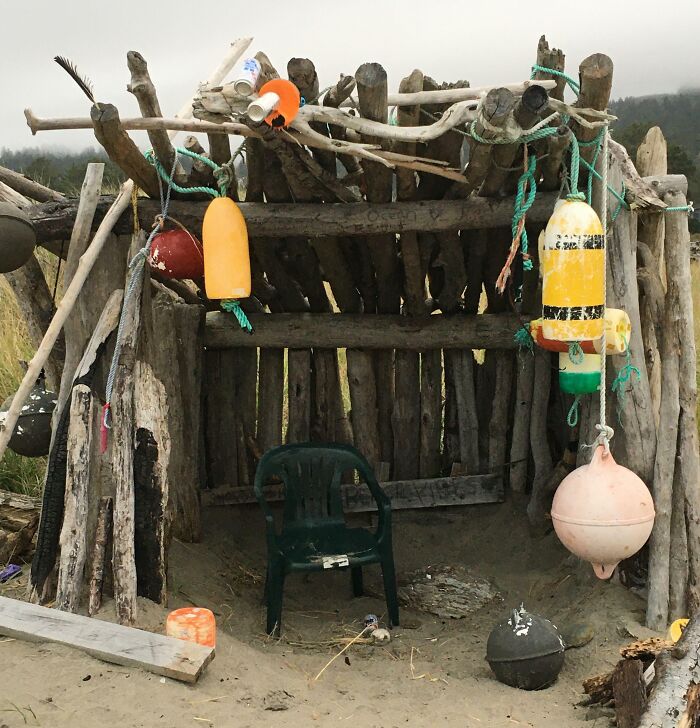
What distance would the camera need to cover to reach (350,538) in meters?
5.22

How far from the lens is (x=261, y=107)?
3645mm

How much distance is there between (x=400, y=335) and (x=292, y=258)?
2.68 ft

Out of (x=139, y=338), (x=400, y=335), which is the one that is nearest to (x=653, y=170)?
(x=400, y=335)

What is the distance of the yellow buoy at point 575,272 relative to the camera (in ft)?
13.2

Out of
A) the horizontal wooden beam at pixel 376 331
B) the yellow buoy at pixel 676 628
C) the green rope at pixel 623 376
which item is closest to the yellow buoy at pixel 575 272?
the green rope at pixel 623 376

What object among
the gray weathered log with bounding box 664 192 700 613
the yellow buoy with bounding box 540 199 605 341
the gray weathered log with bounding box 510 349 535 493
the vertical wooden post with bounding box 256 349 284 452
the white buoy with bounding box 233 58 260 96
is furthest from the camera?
the vertical wooden post with bounding box 256 349 284 452

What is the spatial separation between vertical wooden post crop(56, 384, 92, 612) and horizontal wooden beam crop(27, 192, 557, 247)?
3.51ft

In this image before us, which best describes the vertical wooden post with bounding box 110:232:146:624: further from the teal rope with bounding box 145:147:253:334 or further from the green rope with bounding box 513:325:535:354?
the green rope with bounding box 513:325:535:354

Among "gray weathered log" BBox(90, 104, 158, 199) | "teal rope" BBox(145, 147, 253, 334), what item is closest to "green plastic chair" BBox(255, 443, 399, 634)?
"teal rope" BBox(145, 147, 253, 334)

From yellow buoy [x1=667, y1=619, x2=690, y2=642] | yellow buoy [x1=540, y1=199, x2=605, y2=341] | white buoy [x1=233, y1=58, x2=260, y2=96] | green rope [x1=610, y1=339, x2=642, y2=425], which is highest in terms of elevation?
white buoy [x1=233, y1=58, x2=260, y2=96]

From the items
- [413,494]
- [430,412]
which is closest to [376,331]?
[430,412]

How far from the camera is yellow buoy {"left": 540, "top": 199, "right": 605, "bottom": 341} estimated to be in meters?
4.04

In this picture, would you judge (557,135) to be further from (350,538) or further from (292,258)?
(350,538)

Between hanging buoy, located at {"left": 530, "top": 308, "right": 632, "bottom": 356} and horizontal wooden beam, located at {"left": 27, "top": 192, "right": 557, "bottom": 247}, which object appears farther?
horizontal wooden beam, located at {"left": 27, "top": 192, "right": 557, "bottom": 247}
